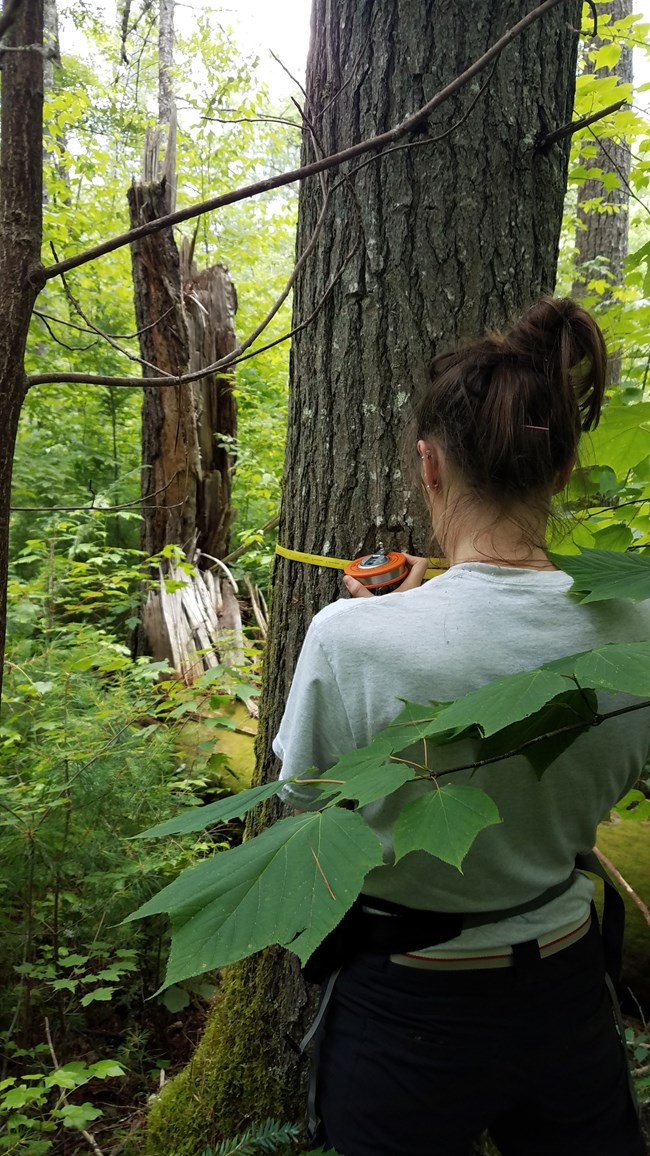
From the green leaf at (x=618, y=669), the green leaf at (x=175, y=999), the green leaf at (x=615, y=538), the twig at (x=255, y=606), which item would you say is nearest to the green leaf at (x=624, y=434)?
the green leaf at (x=615, y=538)

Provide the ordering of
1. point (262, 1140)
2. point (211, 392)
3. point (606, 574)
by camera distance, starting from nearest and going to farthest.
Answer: point (606, 574), point (262, 1140), point (211, 392)

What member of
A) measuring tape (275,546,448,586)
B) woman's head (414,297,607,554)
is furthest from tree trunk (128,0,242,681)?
woman's head (414,297,607,554)

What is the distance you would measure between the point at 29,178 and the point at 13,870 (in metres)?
2.46

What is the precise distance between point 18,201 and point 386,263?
951mm

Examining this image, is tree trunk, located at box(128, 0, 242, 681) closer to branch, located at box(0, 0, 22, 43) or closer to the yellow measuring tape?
the yellow measuring tape

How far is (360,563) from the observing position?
1584 mm

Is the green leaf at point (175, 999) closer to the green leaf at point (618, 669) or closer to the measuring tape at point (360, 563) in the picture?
the measuring tape at point (360, 563)

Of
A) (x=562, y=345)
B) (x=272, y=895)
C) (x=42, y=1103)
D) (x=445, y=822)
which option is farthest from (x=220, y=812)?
(x=42, y=1103)

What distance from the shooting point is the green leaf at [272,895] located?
68 cm

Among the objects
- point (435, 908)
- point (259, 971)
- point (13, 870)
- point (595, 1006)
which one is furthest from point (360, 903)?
point (13, 870)

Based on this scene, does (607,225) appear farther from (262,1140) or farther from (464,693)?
(262,1140)

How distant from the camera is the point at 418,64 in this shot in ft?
5.77

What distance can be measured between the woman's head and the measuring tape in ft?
1.11

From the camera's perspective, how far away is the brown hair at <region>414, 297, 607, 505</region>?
3.66ft
